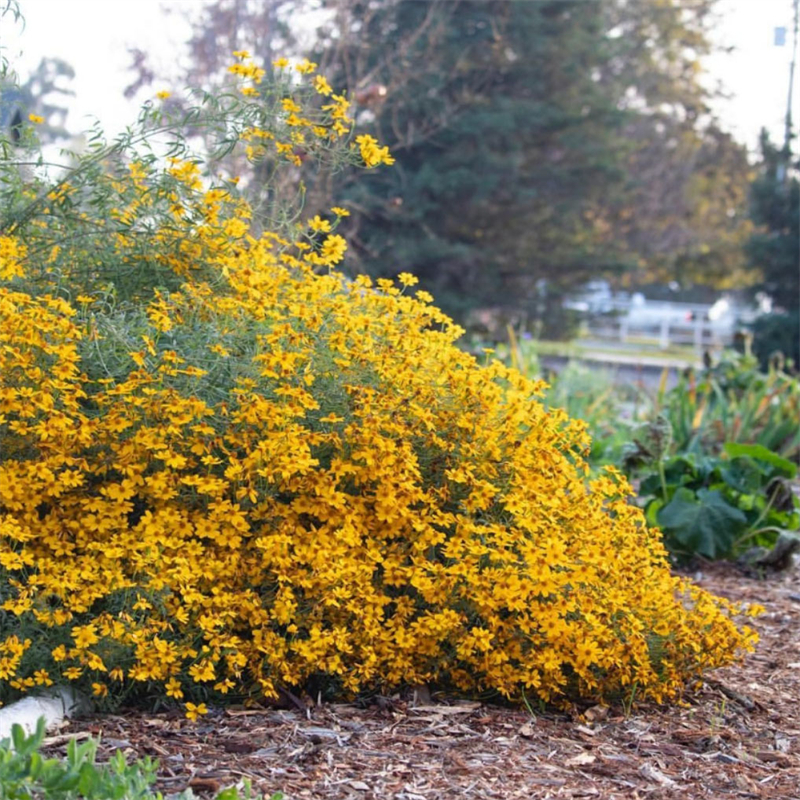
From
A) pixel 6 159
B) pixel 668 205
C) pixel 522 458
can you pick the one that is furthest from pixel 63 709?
pixel 668 205

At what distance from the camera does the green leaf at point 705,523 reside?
465cm

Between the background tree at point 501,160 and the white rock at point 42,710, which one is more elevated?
the background tree at point 501,160

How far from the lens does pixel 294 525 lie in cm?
287

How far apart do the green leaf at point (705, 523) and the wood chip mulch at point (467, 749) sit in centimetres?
161

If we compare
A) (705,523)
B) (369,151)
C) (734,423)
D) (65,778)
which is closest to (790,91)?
(734,423)

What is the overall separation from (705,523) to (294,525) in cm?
240

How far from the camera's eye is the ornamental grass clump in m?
2.69

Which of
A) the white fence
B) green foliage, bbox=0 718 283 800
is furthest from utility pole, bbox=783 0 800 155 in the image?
green foliage, bbox=0 718 283 800

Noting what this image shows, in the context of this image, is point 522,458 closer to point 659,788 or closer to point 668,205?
point 659,788

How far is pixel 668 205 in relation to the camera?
28000mm

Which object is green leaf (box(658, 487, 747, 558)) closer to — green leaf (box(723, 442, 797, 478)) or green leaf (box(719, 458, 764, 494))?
green leaf (box(719, 458, 764, 494))

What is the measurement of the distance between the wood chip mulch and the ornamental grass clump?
9 cm

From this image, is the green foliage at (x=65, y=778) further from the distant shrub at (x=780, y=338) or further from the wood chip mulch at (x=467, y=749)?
the distant shrub at (x=780, y=338)

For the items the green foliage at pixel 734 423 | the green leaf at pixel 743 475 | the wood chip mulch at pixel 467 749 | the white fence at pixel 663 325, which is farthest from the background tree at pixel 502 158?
the wood chip mulch at pixel 467 749
